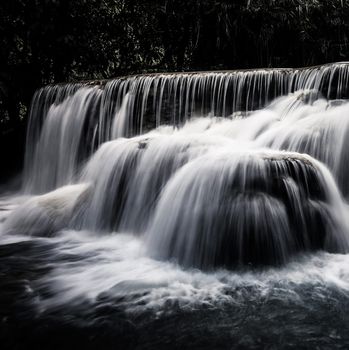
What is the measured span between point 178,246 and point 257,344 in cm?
195

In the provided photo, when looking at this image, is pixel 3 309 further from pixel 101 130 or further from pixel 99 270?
pixel 101 130

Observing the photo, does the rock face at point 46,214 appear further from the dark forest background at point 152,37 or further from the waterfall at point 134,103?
the dark forest background at point 152,37

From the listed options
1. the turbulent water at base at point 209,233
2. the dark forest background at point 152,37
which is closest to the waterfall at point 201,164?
the turbulent water at base at point 209,233

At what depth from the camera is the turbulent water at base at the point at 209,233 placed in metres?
3.78

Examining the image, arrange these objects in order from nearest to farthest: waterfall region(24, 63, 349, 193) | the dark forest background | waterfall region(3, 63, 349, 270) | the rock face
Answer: waterfall region(3, 63, 349, 270)
the rock face
waterfall region(24, 63, 349, 193)
the dark forest background

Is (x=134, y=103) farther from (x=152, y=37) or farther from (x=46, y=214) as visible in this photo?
(x=152, y=37)

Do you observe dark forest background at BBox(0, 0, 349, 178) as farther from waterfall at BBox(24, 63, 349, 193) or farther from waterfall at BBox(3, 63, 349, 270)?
waterfall at BBox(3, 63, 349, 270)

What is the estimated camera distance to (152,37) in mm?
14531

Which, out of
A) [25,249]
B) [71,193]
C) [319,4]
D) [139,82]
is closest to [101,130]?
[139,82]

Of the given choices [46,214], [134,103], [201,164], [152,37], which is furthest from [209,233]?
[152,37]

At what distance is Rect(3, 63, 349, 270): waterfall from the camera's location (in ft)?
16.4

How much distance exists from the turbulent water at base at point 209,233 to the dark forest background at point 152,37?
5132 millimetres

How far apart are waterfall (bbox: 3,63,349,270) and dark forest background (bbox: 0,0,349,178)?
240cm

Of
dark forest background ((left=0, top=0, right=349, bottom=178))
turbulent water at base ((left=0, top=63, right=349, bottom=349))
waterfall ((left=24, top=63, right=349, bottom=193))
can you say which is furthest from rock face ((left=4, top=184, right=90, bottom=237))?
dark forest background ((left=0, top=0, right=349, bottom=178))
